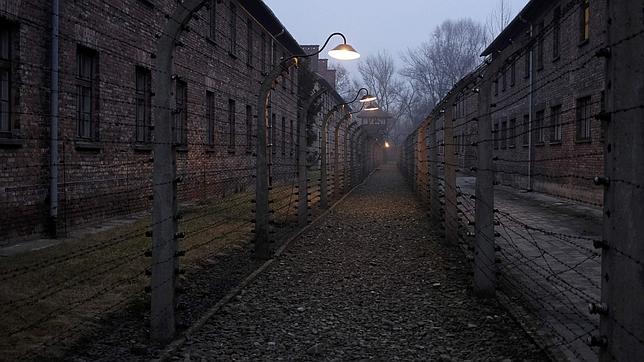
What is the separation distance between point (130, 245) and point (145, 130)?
552 centimetres

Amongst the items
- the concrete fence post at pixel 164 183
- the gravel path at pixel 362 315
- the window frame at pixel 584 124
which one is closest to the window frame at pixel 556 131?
the window frame at pixel 584 124

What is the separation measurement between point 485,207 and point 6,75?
721 cm

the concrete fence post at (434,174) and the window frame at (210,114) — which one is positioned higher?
the window frame at (210,114)

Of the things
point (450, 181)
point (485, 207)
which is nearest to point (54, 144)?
point (450, 181)

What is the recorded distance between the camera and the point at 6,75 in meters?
8.99

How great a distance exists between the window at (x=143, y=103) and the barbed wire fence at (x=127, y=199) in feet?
0.16

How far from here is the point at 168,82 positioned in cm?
461

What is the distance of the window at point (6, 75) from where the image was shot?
350 inches

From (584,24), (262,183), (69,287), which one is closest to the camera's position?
(69,287)

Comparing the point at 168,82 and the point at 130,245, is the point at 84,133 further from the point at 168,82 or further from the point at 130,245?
the point at 168,82

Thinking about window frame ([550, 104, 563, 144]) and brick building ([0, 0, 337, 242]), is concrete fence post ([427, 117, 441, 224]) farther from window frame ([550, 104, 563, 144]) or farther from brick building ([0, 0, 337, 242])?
window frame ([550, 104, 563, 144])

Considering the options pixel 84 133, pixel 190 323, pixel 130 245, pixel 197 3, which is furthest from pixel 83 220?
pixel 197 3

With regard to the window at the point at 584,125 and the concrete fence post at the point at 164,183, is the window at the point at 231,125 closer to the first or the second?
the window at the point at 584,125

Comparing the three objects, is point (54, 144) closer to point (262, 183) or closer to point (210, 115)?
point (262, 183)
